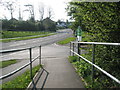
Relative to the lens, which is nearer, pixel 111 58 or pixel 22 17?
pixel 111 58

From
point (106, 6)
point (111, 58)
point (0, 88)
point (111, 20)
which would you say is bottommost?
point (0, 88)

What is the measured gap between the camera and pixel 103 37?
15.3 ft

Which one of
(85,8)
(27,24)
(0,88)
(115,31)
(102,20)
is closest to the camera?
(0,88)

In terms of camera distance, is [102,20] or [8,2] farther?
[8,2]

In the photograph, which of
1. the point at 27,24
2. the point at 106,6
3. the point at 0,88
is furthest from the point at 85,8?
the point at 27,24

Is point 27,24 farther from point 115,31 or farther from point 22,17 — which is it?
point 115,31

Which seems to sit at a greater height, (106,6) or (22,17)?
(22,17)

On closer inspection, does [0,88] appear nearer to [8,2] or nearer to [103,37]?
[103,37]

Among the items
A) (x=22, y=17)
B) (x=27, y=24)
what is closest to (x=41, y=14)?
(x=22, y=17)

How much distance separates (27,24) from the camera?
196 feet

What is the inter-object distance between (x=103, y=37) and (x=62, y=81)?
1.81m

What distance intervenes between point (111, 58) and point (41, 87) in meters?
2.06

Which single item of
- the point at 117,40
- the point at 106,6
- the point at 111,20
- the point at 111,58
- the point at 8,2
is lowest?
Result: the point at 111,58

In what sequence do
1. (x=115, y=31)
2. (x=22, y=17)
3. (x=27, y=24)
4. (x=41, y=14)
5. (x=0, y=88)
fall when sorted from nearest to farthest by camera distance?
(x=0, y=88) → (x=115, y=31) → (x=27, y=24) → (x=22, y=17) → (x=41, y=14)
